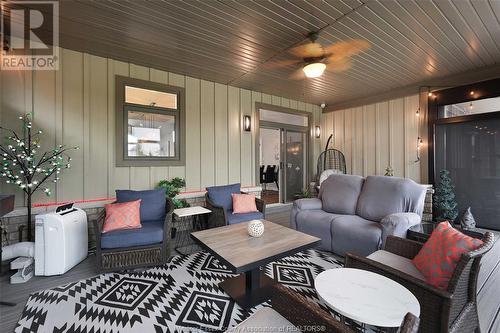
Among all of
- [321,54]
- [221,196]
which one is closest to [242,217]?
[221,196]

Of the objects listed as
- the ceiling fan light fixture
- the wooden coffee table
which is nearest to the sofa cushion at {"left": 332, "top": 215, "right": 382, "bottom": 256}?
the wooden coffee table

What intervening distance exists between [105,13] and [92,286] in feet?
9.63

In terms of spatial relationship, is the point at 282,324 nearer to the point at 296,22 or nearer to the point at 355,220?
the point at 355,220

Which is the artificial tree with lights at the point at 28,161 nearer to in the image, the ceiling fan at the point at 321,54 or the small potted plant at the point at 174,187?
the small potted plant at the point at 174,187

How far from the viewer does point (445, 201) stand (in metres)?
4.06

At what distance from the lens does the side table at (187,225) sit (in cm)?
326

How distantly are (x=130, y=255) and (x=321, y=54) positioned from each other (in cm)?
380

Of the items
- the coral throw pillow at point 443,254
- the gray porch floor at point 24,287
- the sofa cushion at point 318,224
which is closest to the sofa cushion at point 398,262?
the coral throw pillow at point 443,254

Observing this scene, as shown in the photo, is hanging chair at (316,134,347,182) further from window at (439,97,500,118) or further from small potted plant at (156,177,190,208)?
small potted plant at (156,177,190,208)

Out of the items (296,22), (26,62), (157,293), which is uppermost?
(296,22)

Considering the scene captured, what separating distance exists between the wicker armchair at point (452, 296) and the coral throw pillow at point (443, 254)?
2.6 inches

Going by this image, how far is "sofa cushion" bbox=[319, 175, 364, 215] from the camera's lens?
132 inches

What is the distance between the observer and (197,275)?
2.51m

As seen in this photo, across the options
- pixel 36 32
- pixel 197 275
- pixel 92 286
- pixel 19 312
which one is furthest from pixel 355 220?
pixel 36 32
